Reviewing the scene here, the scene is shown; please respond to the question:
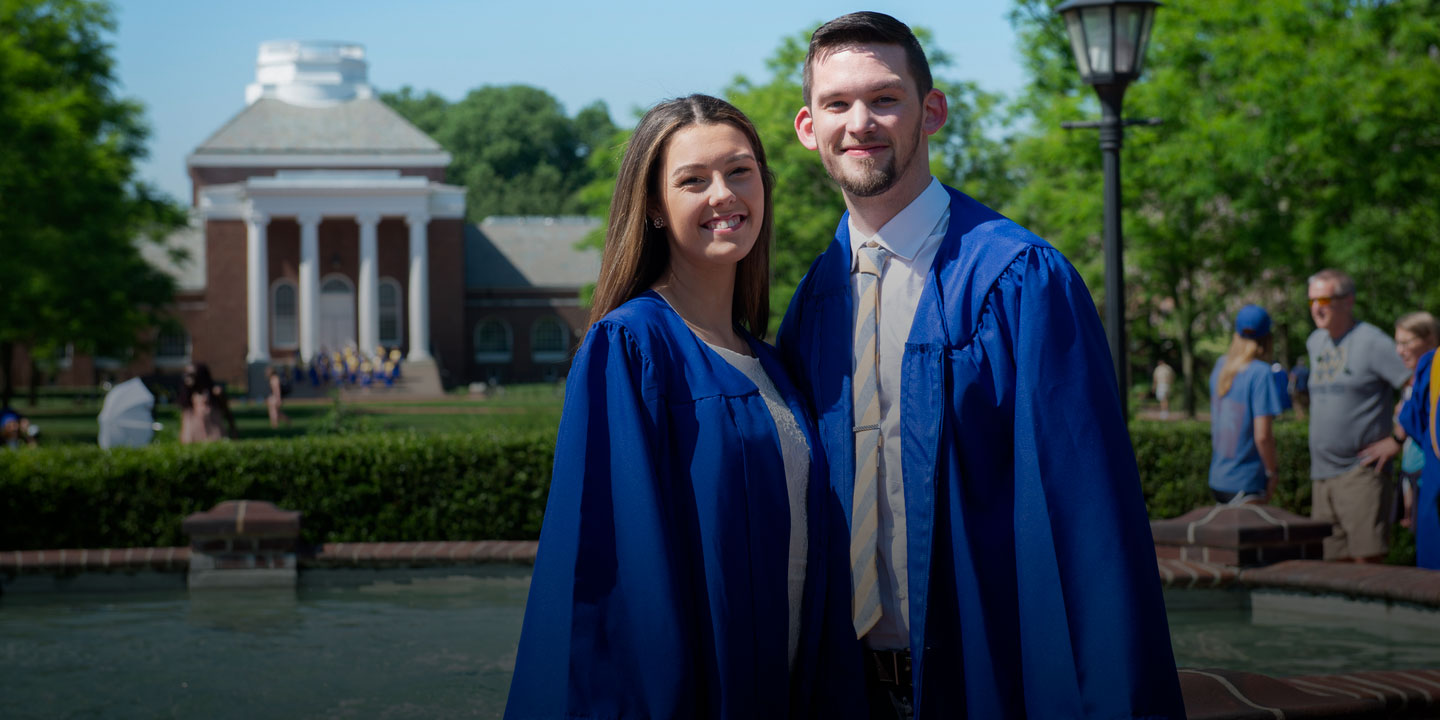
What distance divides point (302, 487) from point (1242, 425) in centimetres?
570

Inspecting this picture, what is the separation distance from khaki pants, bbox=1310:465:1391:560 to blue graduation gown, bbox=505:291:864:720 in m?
5.38

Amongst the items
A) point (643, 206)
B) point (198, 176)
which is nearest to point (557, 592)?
point (643, 206)

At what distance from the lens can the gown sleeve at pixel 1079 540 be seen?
2.22 metres

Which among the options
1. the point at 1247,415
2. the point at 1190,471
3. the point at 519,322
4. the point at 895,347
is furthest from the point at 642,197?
the point at 519,322

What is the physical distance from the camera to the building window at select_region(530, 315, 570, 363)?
5081cm

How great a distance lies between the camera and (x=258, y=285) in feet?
150

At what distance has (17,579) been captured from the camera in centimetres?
750

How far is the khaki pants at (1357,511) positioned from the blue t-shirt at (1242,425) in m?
0.37

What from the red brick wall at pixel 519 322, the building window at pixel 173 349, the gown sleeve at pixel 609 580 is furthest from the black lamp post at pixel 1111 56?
the building window at pixel 173 349

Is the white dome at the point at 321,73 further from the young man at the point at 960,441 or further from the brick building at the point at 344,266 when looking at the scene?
the young man at the point at 960,441

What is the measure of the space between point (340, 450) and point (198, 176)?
147 ft

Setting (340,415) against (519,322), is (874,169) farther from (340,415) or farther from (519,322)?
(519,322)

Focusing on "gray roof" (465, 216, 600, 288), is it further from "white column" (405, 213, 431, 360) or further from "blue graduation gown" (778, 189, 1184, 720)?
"blue graduation gown" (778, 189, 1184, 720)

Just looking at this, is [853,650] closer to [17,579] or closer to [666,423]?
[666,423]
